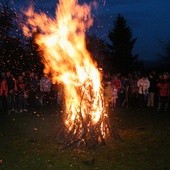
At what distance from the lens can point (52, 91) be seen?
71.9 feet

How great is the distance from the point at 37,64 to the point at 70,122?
1758 cm

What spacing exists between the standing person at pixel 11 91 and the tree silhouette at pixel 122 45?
110 feet

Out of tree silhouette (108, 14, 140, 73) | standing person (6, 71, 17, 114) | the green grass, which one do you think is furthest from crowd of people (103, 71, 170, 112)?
tree silhouette (108, 14, 140, 73)

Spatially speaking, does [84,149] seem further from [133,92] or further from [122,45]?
[122,45]

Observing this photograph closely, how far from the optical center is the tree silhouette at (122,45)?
5072 cm

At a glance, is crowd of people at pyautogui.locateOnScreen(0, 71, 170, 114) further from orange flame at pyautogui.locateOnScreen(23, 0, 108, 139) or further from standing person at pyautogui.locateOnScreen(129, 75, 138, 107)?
orange flame at pyautogui.locateOnScreen(23, 0, 108, 139)

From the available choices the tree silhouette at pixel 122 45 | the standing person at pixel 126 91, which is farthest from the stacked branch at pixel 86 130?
the tree silhouette at pixel 122 45

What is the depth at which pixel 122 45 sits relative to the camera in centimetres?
5200

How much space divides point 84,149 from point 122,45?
42.6 m

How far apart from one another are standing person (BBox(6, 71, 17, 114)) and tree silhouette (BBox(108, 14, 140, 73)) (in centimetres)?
3339

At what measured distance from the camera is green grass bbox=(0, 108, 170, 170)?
350 inches

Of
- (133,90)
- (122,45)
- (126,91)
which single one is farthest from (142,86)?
(122,45)

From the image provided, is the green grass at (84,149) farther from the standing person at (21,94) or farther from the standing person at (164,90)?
the standing person at (21,94)

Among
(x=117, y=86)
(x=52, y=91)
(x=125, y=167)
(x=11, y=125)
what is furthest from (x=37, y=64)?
(x=125, y=167)
